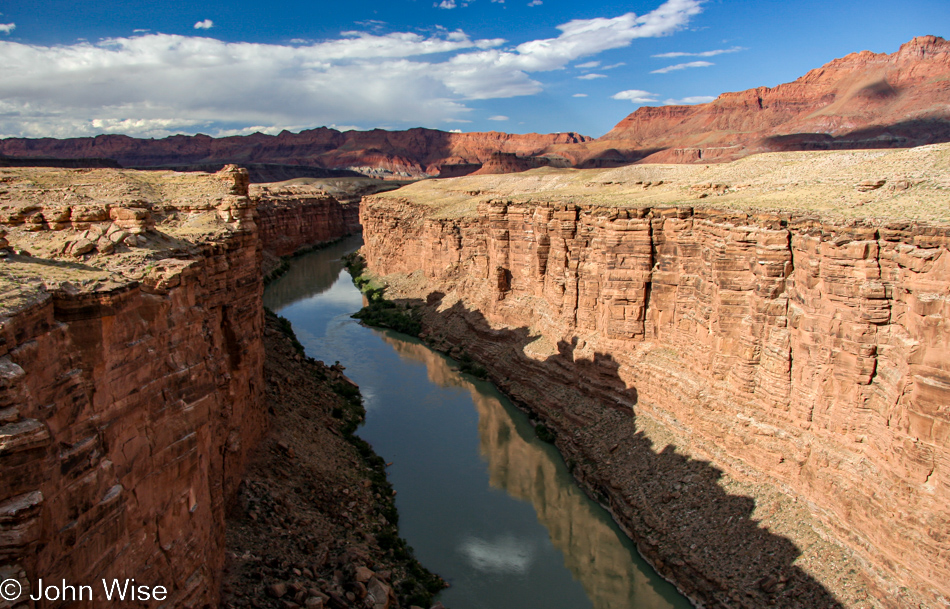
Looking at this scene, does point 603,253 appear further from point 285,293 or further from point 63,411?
point 285,293

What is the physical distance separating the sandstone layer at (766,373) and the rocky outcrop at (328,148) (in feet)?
471

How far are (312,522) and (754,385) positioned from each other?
12.5 metres

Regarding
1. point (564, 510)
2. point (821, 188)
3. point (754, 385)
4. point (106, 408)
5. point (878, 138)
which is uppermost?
point (878, 138)

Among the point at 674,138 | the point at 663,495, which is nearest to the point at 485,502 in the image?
the point at 663,495

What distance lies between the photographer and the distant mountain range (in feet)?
270

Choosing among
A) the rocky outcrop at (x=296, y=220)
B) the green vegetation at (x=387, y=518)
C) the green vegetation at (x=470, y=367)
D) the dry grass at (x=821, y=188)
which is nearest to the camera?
the green vegetation at (x=387, y=518)

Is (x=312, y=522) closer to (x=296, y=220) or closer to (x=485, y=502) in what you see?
(x=485, y=502)

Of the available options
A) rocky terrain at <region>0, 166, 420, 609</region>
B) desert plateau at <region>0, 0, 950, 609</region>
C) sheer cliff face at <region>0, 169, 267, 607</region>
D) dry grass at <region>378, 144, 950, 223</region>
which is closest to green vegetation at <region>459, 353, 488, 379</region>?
desert plateau at <region>0, 0, 950, 609</region>

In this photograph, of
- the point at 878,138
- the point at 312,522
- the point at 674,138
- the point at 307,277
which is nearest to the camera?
the point at 312,522

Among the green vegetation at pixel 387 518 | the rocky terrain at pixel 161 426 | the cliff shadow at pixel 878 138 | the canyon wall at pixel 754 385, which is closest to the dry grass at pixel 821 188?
the canyon wall at pixel 754 385

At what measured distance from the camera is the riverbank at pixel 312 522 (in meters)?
12.2

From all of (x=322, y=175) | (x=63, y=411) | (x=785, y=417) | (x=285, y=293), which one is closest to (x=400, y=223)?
(x=285, y=293)

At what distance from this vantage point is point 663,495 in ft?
57.9

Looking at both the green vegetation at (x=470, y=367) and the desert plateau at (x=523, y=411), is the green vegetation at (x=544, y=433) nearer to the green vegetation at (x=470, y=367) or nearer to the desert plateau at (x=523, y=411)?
the desert plateau at (x=523, y=411)
